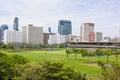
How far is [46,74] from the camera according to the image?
20734 mm

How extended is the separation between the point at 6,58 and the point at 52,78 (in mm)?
10365

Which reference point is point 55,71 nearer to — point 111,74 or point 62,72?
point 62,72

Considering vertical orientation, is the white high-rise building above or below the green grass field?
above

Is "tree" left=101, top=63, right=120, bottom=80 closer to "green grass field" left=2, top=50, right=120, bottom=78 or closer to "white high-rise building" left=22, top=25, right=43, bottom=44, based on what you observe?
"green grass field" left=2, top=50, right=120, bottom=78

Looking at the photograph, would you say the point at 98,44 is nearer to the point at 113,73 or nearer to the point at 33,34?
the point at 33,34

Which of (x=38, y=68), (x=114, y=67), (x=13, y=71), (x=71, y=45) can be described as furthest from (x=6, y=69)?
(x=71, y=45)

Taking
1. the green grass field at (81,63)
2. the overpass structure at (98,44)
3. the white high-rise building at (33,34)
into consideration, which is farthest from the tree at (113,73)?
the white high-rise building at (33,34)

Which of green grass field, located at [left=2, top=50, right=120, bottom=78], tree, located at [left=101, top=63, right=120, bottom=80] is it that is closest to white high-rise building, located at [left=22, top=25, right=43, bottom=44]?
green grass field, located at [left=2, top=50, right=120, bottom=78]

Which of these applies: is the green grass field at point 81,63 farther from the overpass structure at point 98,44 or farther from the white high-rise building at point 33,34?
the white high-rise building at point 33,34

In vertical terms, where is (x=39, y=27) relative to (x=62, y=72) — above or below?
above

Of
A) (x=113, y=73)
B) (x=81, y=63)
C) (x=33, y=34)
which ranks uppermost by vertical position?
(x=33, y=34)

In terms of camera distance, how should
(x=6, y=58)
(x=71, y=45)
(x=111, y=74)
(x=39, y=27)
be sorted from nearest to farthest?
(x=111, y=74)
(x=6, y=58)
(x=71, y=45)
(x=39, y=27)

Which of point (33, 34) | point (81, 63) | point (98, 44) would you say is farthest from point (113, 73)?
point (33, 34)

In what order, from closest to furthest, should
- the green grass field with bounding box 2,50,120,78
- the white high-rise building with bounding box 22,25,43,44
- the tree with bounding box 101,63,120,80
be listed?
the tree with bounding box 101,63,120,80, the green grass field with bounding box 2,50,120,78, the white high-rise building with bounding box 22,25,43,44
